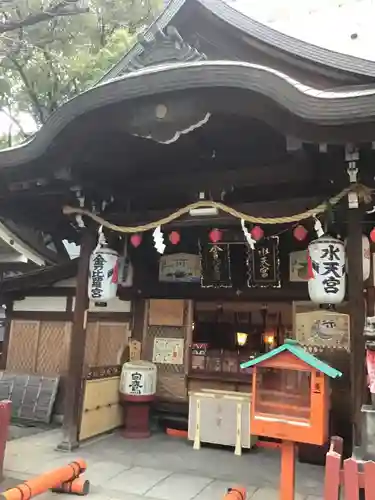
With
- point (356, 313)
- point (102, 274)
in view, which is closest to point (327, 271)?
point (356, 313)

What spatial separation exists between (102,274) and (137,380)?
218 centimetres

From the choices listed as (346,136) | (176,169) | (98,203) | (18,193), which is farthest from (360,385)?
(18,193)

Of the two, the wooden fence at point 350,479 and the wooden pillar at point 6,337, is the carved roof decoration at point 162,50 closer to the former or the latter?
the wooden fence at point 350,479

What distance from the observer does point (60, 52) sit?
38.3ft

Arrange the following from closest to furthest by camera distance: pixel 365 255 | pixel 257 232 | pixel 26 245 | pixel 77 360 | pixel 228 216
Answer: pixel 365 255
pixel 257 232
pixel 228 216
pixel 77 360
pixel 26 245

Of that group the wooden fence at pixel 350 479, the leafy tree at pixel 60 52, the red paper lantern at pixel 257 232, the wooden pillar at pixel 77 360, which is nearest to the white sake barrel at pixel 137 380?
the wooden pillar at pixel 77 360

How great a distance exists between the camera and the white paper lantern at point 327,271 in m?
5.87

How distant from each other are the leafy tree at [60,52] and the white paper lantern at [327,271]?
5279 mm

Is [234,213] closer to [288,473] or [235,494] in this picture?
[288,473]

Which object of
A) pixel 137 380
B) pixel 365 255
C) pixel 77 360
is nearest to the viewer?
pixel 365 255

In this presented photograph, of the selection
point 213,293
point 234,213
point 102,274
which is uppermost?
point 234,213

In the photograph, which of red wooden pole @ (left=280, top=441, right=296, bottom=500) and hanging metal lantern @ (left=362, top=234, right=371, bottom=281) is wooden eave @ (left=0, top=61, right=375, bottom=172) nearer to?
hanging metal lantern @ (left=362, top=234, right=371, bottom=281)

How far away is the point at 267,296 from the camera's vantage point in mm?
8430

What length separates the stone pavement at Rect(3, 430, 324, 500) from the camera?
18.4ft
